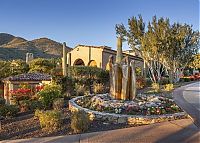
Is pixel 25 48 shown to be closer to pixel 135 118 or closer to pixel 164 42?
pixel 164 42

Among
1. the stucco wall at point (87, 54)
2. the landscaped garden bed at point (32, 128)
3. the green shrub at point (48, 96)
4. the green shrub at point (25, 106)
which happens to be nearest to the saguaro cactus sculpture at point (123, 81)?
the green shrub at point (48, 96)

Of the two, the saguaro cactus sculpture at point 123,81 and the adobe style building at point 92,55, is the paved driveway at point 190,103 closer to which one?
the saguaro cactus sculpture at point 123,81

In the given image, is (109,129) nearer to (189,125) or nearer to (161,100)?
(189,125)

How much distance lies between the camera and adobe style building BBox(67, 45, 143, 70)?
3419 centimetres

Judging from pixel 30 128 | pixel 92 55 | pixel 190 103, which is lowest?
pixel 30 128

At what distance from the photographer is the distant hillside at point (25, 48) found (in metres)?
53.8

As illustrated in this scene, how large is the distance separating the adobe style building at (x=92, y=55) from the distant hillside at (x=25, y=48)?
18.0 metres

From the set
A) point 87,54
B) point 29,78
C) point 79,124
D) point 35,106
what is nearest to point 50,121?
point 79,124

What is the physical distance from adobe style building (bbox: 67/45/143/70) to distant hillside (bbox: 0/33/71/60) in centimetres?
1804

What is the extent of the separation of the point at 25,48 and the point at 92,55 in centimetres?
3276

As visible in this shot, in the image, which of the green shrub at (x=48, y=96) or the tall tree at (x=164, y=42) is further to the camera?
the tall tree at (x=164, y=42)

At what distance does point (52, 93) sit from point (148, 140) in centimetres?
715

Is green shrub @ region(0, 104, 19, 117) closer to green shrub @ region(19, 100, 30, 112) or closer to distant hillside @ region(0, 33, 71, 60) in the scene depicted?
green shrub @ region(19, 100, 30, 112)

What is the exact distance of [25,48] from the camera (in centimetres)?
6344
